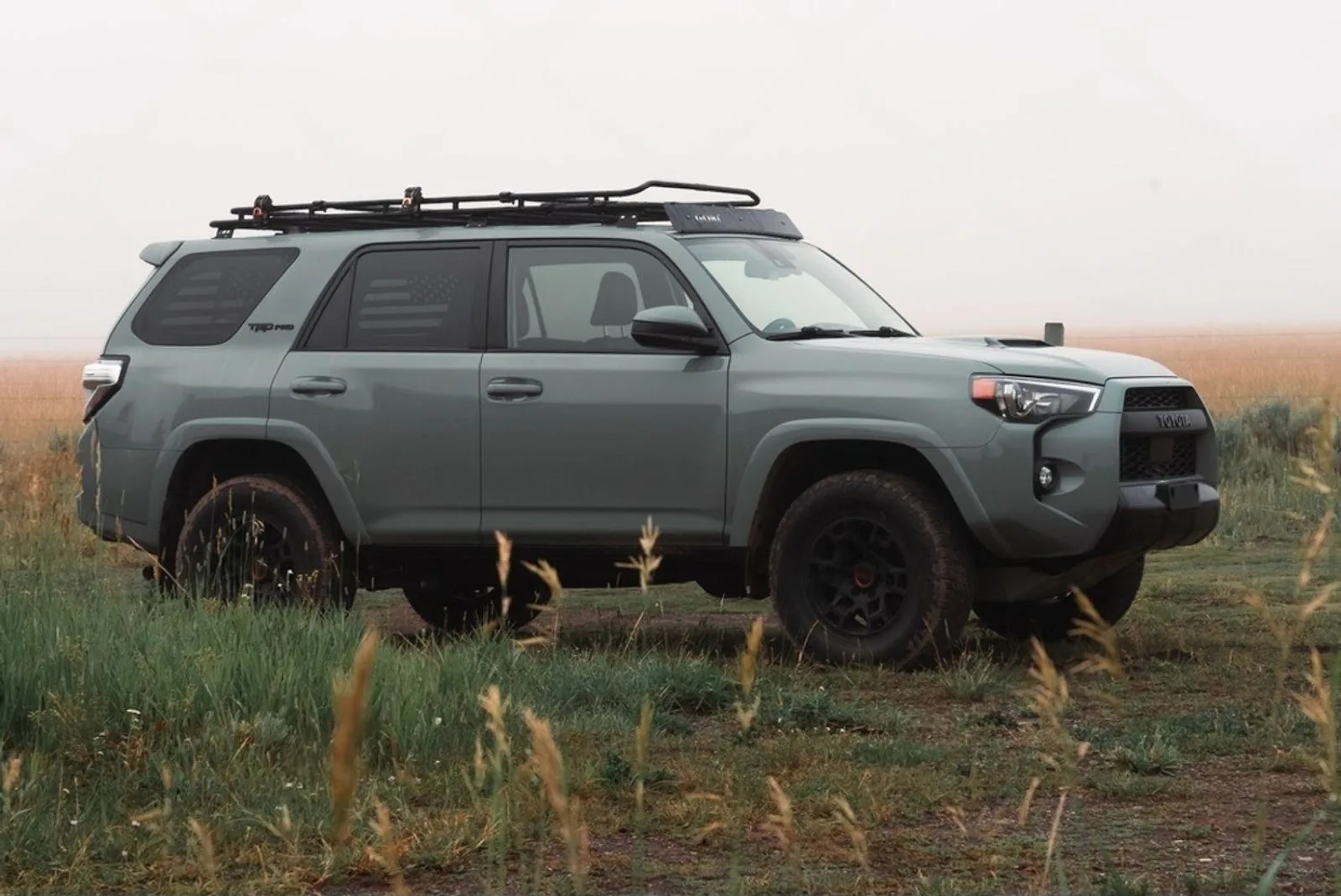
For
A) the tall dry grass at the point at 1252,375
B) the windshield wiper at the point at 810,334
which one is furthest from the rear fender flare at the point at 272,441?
the tall dry grass at the point at 1252,375

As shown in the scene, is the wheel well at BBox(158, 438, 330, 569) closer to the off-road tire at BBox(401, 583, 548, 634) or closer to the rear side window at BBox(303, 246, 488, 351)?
the rear side window at BBox(303, 246, 488, 351)

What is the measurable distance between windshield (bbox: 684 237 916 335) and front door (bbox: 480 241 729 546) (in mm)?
254

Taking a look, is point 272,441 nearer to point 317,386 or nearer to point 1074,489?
point 317,386

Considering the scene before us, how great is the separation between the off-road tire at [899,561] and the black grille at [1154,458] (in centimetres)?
74

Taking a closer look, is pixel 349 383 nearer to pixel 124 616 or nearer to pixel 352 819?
pixel 124 616

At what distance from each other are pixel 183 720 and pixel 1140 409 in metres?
4.12

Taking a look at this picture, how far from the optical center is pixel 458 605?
33.9 feet

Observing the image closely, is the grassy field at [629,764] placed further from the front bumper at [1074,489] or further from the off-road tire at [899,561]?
the front bumper at [1074,489]

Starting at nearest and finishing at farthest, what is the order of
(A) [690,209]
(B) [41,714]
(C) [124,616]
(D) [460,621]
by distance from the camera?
(B) [41,714] < (C) [124,616] < (A) [690,209] < (D) [460,621]

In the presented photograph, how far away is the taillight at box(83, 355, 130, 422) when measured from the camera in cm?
948

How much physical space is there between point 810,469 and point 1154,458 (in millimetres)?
1417

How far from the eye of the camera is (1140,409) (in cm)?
803

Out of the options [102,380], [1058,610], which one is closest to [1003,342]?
[1058,610]

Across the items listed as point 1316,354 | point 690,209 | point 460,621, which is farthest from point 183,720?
point 1316,354
